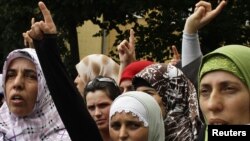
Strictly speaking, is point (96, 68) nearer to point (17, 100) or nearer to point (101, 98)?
point (101, 98)

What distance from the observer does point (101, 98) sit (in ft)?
13.8

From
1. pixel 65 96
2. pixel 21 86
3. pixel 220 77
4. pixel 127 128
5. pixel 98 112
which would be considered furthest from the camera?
pixel 98 112

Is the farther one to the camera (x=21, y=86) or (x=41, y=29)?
(x=21, y=86)

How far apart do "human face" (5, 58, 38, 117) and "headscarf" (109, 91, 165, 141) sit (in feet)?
1.56

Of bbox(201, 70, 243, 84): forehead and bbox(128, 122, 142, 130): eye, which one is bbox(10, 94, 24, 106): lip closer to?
bbox(128, 122, 142, 130): eye

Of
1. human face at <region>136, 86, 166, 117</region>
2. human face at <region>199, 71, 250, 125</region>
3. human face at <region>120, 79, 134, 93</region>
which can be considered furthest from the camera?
human face at <region>120, 79, 134, 93</region>

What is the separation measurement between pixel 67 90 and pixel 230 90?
97cm

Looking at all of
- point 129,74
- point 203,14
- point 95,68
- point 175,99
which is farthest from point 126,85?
point 95,68

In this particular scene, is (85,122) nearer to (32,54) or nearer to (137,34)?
(32,54)

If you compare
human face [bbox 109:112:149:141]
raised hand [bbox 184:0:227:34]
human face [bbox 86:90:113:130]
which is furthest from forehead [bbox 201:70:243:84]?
human face [bbox 86:90:113:130]

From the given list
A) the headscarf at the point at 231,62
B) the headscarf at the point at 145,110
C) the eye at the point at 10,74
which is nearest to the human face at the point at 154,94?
the headscarf at the point at 145,110

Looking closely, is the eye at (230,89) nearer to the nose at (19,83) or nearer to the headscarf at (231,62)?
the headscarf at (231,62)

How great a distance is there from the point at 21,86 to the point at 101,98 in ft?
2.62

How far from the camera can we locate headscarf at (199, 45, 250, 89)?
2709 mm
